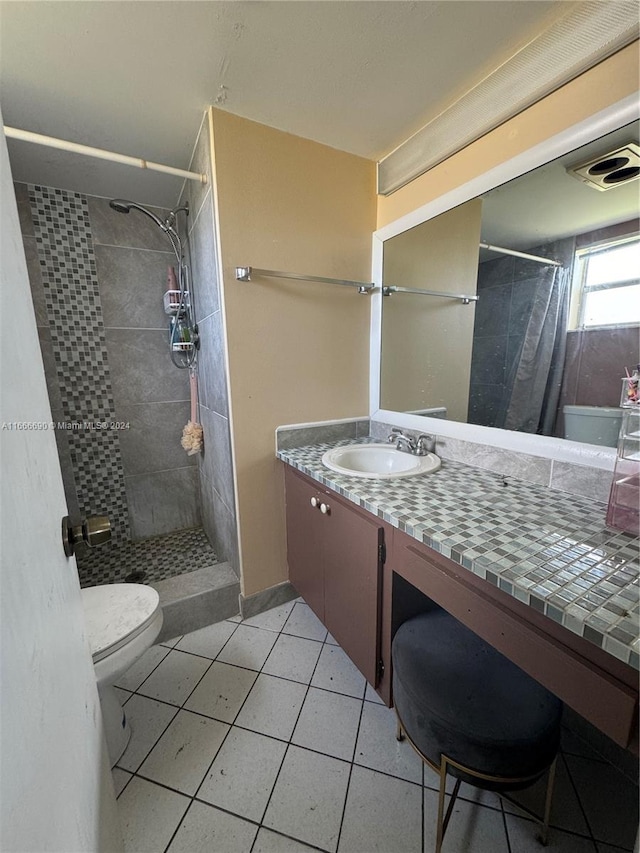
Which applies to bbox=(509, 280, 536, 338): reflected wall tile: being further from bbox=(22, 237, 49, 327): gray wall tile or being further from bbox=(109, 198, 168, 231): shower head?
bbox=(22, 237, 49, 327): gray wall tile

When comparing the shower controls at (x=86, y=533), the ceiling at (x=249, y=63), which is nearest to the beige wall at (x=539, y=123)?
the ceiling at (x=249, y=63)

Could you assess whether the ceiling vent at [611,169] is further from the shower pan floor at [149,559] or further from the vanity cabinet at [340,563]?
the shower pan floor at [149,559]

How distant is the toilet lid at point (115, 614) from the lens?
1.02 metres

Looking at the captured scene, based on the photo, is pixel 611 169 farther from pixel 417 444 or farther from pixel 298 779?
pixel 298 779

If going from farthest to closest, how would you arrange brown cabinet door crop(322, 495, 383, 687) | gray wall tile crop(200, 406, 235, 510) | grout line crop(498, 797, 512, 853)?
gray wall tile crop(200, 406, 235, 510) < brown cabinet door crop(322, 495, 383, 687) < grout line crop(498, 797, 512, 853)

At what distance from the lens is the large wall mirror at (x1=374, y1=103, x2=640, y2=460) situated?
0.93 m

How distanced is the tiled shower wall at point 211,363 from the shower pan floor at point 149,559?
0.12m

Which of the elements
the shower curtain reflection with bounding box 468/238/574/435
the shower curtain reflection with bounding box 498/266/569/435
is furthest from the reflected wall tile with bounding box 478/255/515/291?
the shower curtain reflection with bounding box 498/266/569/435

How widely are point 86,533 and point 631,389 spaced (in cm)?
133

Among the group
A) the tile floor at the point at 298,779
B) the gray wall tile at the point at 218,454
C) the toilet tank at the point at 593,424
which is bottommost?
the tile floor at the point at 298,779

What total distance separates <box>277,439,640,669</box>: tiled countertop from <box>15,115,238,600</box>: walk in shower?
35.1 inches

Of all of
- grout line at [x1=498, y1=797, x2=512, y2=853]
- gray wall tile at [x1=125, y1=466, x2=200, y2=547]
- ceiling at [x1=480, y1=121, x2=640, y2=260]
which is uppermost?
ceiling at [x1=480, y1=121, x2=640, y2=260]

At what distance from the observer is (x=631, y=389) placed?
885mm

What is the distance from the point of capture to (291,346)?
5.06 ft
